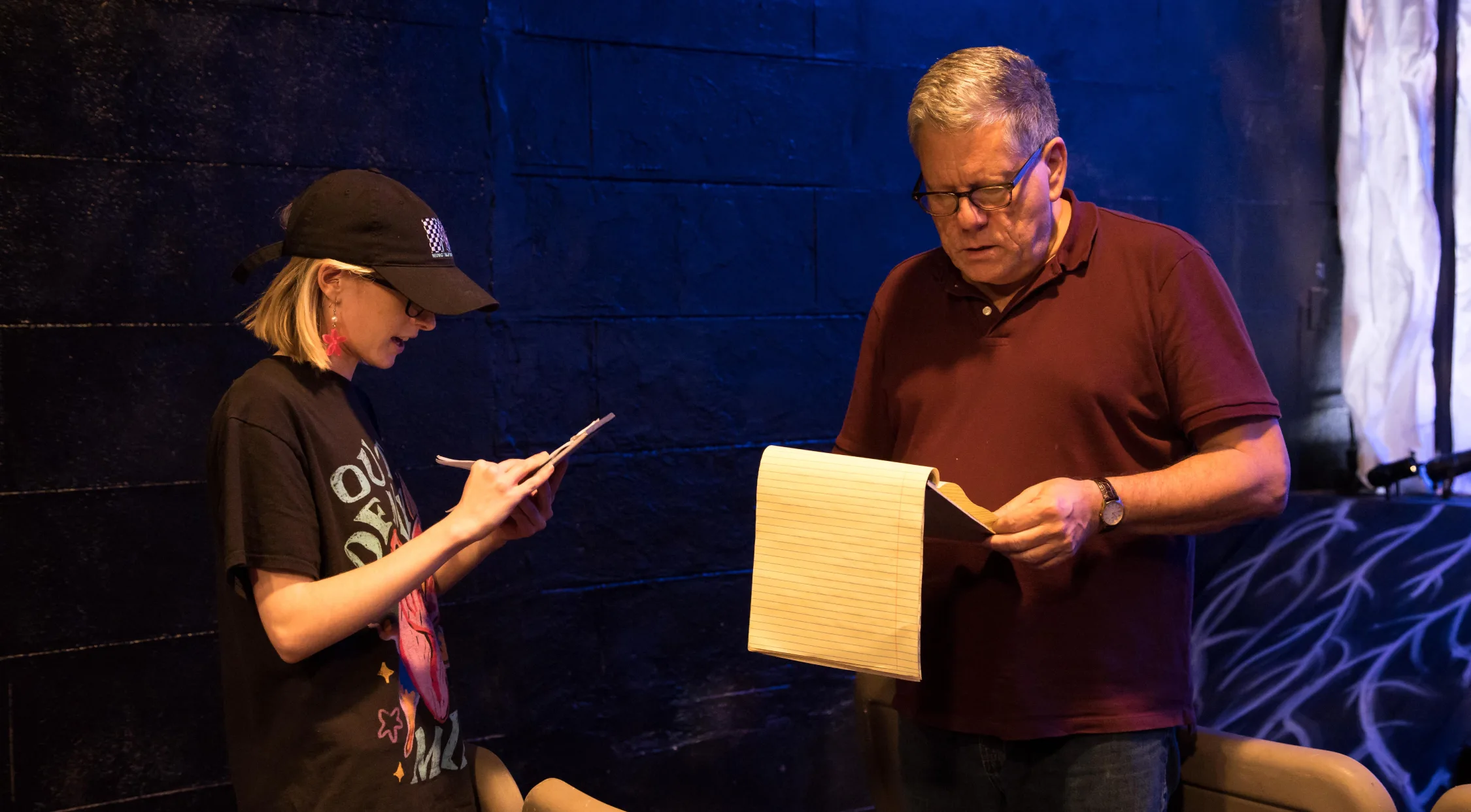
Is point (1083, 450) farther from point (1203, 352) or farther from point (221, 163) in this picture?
point (221, 163)

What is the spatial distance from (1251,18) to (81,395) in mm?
2905

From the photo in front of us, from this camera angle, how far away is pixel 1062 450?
1339 millimetres

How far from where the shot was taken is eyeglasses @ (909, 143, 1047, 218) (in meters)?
1.36

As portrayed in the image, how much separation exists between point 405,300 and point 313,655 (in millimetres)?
439

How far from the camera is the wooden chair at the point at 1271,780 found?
1.36 meters

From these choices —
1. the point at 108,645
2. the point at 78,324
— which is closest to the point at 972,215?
the point at 78,324

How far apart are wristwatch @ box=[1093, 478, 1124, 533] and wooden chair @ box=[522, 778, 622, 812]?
25.6 inches

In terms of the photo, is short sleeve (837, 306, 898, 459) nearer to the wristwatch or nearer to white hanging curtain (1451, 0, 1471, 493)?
the wristwatch

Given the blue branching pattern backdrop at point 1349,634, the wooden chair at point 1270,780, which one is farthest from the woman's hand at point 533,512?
the blue branching pattern backdrop at point 1349,634

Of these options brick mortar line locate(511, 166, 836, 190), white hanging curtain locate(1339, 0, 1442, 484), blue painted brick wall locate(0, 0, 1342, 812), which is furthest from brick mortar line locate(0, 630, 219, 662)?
white hanging curtain locate(1339, 0, 1442, 484)

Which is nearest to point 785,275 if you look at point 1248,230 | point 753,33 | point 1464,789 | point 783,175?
point 783,175

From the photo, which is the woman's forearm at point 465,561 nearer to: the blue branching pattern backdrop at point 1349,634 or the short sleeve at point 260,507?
the short sleeve at point 260,507

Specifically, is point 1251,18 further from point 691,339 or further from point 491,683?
point 491,683

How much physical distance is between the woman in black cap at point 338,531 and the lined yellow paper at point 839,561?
0.98 ft
